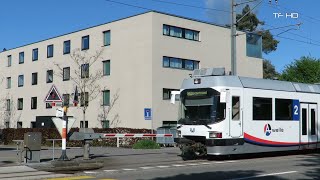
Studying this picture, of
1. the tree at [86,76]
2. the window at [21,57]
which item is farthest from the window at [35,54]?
the tree at [86,76]

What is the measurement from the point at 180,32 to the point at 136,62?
4789mm

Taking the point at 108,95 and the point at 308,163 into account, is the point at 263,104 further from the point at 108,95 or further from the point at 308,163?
the point at 108,95

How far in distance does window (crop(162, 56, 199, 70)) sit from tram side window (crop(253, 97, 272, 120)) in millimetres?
19678

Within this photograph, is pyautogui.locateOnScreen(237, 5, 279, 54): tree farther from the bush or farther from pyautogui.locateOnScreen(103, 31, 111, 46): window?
the bush

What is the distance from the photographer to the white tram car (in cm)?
1766

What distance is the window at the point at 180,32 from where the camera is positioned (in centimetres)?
3916

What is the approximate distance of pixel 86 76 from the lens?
142 feet

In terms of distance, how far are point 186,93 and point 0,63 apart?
1775 inches

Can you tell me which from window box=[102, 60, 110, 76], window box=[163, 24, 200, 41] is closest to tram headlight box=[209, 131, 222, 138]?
window box=[163, 24, 200, 41]

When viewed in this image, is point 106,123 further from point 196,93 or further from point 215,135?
point 215,135

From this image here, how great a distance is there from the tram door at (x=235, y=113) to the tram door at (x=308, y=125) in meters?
4.29

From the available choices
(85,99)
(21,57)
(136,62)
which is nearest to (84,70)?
(85,99)

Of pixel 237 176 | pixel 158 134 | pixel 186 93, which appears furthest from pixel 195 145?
pixel 158 134

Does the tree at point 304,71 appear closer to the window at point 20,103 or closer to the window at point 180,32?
the window at point 180,32
